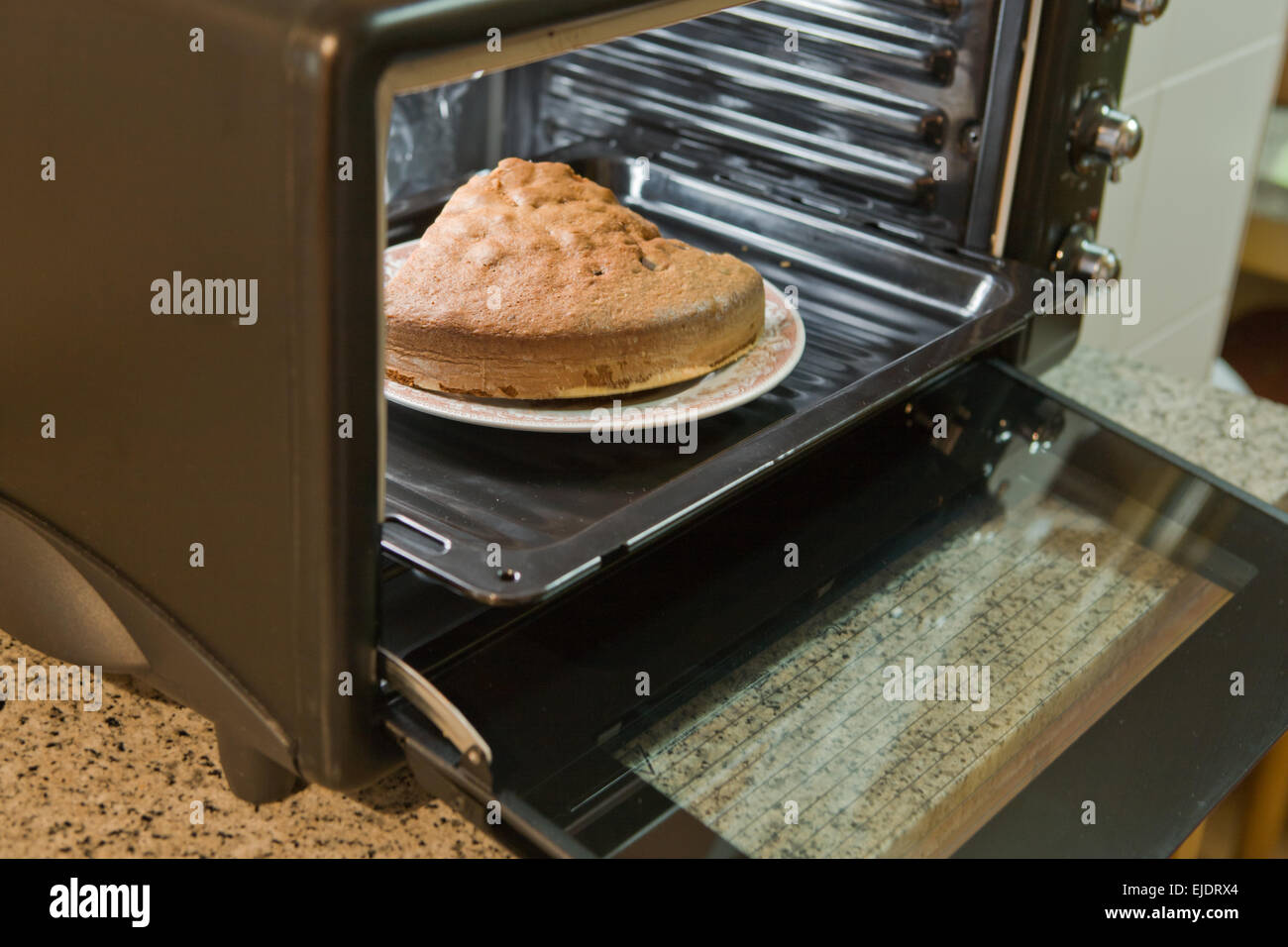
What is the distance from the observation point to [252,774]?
0.66m

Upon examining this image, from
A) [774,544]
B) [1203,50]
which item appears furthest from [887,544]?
[1203,50]

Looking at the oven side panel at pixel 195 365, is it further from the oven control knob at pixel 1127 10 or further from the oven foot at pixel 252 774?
the oven control knob at pixel 1127 10

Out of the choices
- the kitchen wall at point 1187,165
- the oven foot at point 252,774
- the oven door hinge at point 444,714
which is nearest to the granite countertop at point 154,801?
the oven foot at point 252,774

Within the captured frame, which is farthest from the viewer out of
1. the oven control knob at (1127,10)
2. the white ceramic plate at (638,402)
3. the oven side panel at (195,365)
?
the oven control knob at (1127,10)

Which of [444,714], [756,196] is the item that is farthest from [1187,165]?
[444,714]

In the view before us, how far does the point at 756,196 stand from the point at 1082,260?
0.24 m

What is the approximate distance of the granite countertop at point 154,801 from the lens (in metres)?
0.66

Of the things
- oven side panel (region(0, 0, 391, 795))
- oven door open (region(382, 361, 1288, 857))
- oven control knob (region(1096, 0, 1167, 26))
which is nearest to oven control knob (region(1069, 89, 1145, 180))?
oven control knob (region(1096, 0, 1167, 26))

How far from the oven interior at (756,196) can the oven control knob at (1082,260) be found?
2.6 inches

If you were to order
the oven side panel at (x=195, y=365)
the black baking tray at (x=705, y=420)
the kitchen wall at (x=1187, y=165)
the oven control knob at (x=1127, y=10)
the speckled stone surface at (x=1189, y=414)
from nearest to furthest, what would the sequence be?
the oven side panel at (x=195, y=365)
the black baking tray at (x=705, y=420)
the oven control knob at (x=1127, y=10)
the speckled stone surface at (x=1189, y=414)
the kitchen wall at (x=1187, y=165)

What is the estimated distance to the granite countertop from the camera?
26.0 inches

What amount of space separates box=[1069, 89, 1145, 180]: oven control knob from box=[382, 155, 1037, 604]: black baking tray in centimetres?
10

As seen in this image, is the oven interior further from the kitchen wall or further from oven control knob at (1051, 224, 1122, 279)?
the kitchen wall

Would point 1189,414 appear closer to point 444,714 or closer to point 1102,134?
point 1102,134
